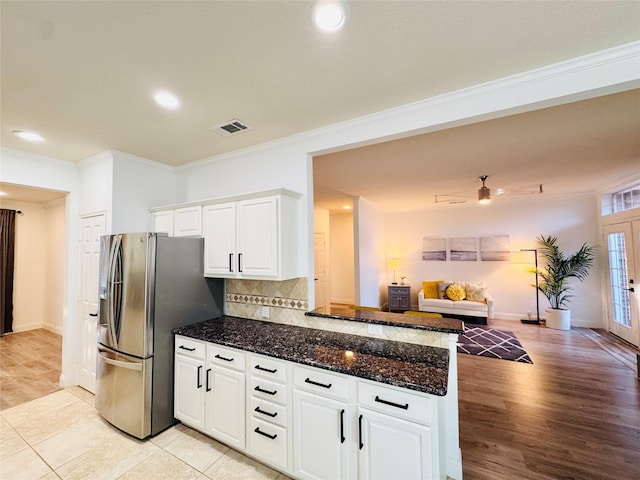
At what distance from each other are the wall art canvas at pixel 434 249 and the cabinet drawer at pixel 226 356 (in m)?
6.12

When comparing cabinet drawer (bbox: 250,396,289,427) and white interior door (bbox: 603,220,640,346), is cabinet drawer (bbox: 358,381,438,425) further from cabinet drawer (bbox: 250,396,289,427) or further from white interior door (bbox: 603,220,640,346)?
white interior door (bbox: 603,220,640,346)

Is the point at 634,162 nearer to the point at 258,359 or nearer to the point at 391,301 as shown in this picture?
the point at 391,301

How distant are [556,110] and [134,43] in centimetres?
321

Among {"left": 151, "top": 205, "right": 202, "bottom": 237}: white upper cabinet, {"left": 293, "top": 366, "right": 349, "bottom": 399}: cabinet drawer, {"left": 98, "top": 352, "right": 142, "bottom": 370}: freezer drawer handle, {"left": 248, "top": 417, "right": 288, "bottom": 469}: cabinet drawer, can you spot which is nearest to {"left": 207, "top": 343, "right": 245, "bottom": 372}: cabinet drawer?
{"left": 248, "top": 417, "right": 288, "bottom": 469}: cabinet drawer

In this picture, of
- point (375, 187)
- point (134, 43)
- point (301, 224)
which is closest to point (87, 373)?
point (301, 224)

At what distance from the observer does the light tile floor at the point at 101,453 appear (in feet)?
6.53

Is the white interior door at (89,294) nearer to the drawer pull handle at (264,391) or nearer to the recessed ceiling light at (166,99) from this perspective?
the recessed ceiling light at (166,99)

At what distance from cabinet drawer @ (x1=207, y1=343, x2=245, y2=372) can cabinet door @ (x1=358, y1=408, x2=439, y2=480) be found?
3.31ft

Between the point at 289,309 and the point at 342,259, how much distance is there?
18.5 feet

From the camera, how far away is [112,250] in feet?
8.54

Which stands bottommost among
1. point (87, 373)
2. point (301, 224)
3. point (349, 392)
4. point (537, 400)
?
point (537, 400)

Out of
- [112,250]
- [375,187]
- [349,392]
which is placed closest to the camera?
[349,392]

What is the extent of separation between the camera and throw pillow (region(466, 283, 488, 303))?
604 cm

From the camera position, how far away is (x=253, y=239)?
2.52 m
